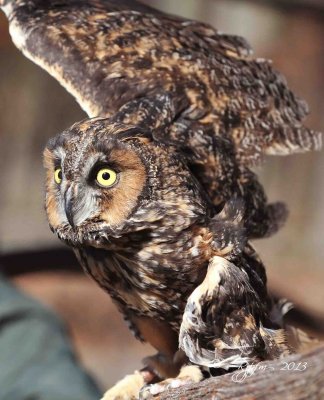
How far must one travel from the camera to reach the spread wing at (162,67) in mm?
1754

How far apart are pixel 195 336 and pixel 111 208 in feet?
0.90

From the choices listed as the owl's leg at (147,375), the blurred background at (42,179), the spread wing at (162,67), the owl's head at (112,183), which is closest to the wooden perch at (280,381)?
the owl's head at (112,183)

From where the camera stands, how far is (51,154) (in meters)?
1.50

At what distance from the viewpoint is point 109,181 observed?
1442 mm

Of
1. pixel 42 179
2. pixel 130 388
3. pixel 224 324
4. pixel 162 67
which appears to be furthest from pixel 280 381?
pixel 42 179

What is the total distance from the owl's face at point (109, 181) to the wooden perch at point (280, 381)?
13.5 inches

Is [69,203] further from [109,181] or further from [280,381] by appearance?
[280,381]

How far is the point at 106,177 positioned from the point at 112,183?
0.05 ft

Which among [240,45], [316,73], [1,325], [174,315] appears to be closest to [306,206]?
[316,73]

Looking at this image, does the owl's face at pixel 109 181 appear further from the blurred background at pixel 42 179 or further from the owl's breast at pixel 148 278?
the blurred background at pixel 42 179

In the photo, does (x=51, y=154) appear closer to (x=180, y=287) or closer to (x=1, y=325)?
(x=180, y=287)

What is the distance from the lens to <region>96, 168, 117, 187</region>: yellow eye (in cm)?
144

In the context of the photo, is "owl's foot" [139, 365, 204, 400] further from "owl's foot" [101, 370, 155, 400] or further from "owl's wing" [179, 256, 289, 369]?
"owl's foot" [101, 370, 155, 400]

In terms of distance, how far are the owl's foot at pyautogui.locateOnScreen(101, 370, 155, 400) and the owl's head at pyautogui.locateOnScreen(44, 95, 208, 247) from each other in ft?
1.34
